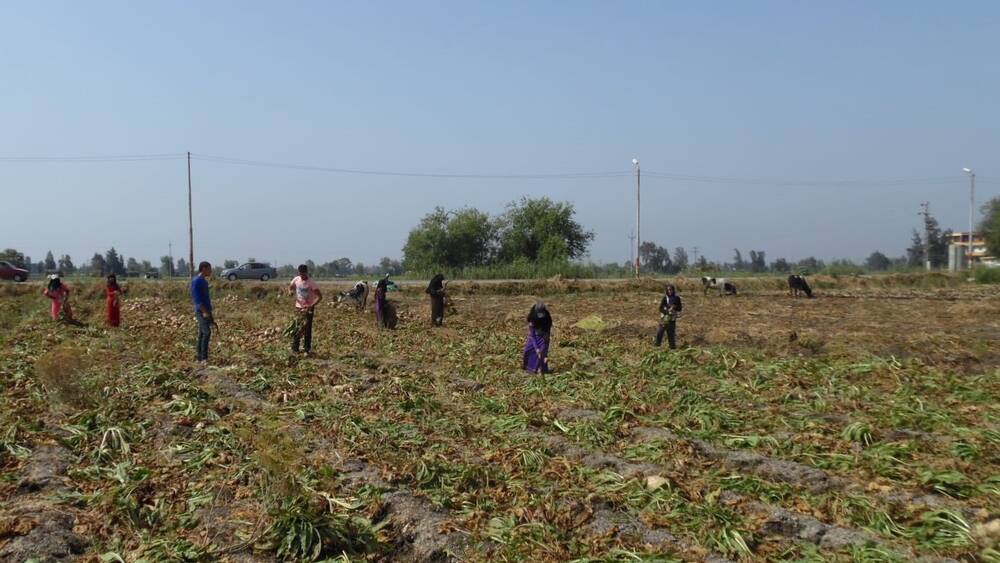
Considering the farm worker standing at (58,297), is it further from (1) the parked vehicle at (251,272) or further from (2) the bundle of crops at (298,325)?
(1) the parked vehicle at (251,272)

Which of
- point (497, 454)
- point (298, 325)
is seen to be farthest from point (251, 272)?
point (497, 454)

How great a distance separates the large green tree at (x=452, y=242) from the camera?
2387 inches

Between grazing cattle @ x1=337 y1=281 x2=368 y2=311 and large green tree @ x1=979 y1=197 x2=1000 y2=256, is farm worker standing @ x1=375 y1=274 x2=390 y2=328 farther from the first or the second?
large green tree @ x1=979 y1=197 x2=1000 y2=256

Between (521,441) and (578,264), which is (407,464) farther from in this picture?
(578,264)

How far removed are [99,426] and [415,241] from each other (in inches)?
2092

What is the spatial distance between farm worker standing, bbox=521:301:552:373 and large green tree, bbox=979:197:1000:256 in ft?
185

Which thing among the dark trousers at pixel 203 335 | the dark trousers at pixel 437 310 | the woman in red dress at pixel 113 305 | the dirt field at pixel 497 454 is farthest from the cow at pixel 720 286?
the dark trousers at pixel 203 335

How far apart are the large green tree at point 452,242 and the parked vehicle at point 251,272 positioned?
16189 mm

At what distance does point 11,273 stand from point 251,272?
12263mm

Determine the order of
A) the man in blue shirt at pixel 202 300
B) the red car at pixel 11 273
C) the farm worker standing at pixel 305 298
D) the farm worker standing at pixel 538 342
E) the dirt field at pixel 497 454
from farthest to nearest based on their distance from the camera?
the red car at pixel 11 273, the farm worker standing at pixel 305 298, the farm worker standing at pixel 538 342, the man in blue shirt at pixel 202 300, the dirt field at pixel 497 454

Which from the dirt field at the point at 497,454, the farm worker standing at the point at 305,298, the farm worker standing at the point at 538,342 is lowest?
the dirt field at the point at 497,454

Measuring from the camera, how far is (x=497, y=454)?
23.7 ft

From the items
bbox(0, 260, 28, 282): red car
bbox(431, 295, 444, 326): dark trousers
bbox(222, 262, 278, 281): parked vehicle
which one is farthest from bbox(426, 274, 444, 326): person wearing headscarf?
bbox(0, 260, 28, 282): red car

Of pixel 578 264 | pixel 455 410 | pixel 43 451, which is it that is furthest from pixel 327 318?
pixel 578 264
